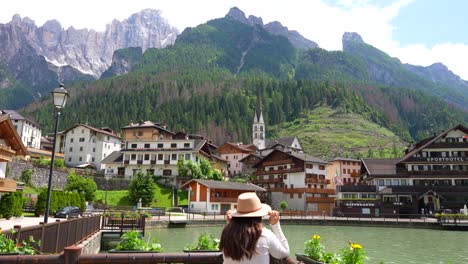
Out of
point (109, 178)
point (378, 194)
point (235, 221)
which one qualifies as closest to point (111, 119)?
point (109, 178)

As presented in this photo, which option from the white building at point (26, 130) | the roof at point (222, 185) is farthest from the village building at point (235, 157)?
the white building at point (26, 130)

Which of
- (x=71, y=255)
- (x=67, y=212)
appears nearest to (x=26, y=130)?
(x=67, y=212)

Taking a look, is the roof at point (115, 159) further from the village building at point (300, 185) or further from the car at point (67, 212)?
the car at point (67, 212)

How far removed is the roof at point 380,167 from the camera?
2847 inches

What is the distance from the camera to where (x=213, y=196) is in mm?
65375

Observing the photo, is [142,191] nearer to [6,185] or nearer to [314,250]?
[6,185]

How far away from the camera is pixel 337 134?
477 feet

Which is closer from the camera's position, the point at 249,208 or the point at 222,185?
the point at 249,208

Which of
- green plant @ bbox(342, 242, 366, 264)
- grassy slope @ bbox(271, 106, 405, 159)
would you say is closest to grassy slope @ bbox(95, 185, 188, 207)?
green plant @ bbox(342, 242, 366, 264)

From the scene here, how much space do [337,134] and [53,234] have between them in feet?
457

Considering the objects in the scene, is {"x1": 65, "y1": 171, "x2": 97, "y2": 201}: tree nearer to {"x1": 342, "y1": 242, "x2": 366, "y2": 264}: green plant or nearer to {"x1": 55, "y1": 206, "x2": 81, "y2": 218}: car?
{"x1": 55, "y1": 206, "x2": 81, "y2": 218}: car

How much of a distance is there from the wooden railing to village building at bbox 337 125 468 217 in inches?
2230

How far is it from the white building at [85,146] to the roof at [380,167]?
66.0 m

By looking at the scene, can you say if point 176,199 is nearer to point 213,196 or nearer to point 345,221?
point 213,196
